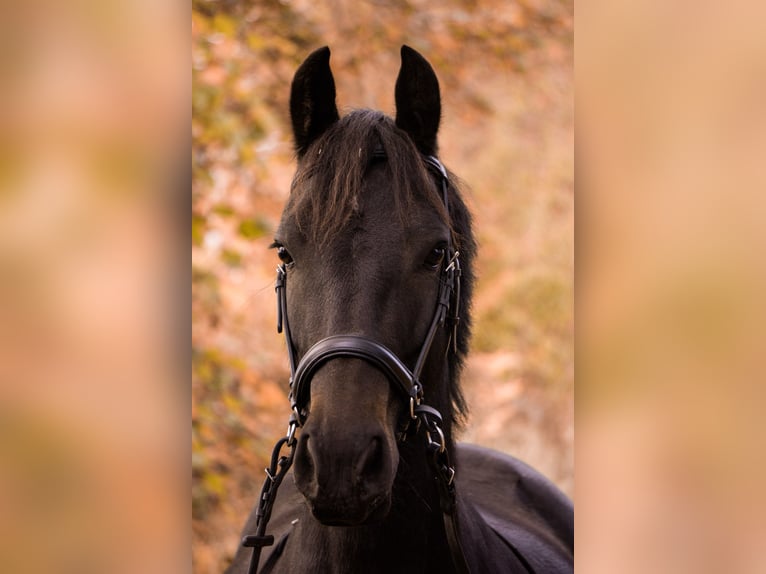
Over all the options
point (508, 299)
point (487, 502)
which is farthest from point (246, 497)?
point (508, 299)

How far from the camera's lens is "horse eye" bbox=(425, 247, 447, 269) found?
1925 mm

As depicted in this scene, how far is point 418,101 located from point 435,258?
→ 0.50 m

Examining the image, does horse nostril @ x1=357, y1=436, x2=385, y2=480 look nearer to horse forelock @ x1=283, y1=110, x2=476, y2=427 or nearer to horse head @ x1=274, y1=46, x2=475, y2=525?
horse head @ x1=274, y1=46, x2=475, y2=525

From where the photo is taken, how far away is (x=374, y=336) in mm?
1723

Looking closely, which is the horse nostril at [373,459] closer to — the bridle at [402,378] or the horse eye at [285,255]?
the bridle at [402,378]

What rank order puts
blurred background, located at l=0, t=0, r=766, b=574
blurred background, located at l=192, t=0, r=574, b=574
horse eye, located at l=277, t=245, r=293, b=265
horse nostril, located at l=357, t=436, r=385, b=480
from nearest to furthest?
blurred background, located at l=0, t=0, r=766, b=574 → horse nostril, located at l=357, t=436, r=385, b=480 → horse eye, located at l=277, t=245, r=293, b=265 → blurred background, located at l=192, t=0, r=574, b=574

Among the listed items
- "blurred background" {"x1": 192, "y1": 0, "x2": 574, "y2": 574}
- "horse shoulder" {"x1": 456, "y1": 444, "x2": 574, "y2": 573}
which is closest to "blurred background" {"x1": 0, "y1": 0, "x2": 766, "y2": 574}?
"horse shoulder" {"x1": 456, "y1": 444, "x2": 574, "y2": 573}

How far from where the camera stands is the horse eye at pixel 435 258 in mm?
1925

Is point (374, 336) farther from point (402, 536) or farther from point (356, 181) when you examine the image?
point (402, 536)
